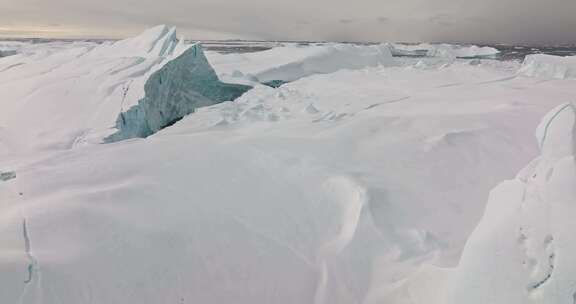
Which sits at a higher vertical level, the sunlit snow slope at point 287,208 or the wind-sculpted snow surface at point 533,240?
the wind-sculpted snow surface at point 533,240

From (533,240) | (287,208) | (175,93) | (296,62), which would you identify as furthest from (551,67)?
(533,240)

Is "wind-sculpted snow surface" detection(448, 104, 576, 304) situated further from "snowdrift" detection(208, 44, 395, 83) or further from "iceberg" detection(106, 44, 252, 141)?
"snowdrift" detection(208, 44, 395, 83)

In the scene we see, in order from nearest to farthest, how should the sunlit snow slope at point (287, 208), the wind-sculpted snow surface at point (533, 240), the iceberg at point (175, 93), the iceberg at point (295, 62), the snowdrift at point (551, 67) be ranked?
the wind-sculpted snow surface at point (533, 240) < the sunlit snow slope at point (287, 208) < the iceberg at point (175, 93) < the snowdrift at point (551, 67) < the iceberg at point (295, 62)

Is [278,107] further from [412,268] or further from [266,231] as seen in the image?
[412,268]

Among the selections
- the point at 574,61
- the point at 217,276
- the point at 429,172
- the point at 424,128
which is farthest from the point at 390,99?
the point at 574,61

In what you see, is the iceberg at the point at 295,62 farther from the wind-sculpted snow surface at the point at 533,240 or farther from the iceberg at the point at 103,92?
the wind-sculpted snow surface at the point at 533,240

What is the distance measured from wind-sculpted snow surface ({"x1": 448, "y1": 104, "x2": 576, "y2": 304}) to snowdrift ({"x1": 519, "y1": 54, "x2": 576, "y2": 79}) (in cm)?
1033

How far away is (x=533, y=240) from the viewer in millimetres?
2334

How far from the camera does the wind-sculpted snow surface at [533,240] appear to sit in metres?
2.16

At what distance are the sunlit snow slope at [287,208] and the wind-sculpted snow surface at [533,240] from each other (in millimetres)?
12

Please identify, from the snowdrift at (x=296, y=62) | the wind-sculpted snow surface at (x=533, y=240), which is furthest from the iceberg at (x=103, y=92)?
the wind-sculpted snow surface at (x=533, y=240)

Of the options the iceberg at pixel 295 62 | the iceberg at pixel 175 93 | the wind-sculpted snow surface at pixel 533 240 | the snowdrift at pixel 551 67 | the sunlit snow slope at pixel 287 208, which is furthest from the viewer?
the iceberg at pixel 295 62

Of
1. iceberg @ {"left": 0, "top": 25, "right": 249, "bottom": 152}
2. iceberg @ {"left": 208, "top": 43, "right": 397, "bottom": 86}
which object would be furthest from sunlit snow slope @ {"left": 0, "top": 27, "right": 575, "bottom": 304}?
iceberg @ {"left": 208, "top": 43, "right": 397, "bottom": 86}

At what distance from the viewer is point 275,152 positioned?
5.11 m
